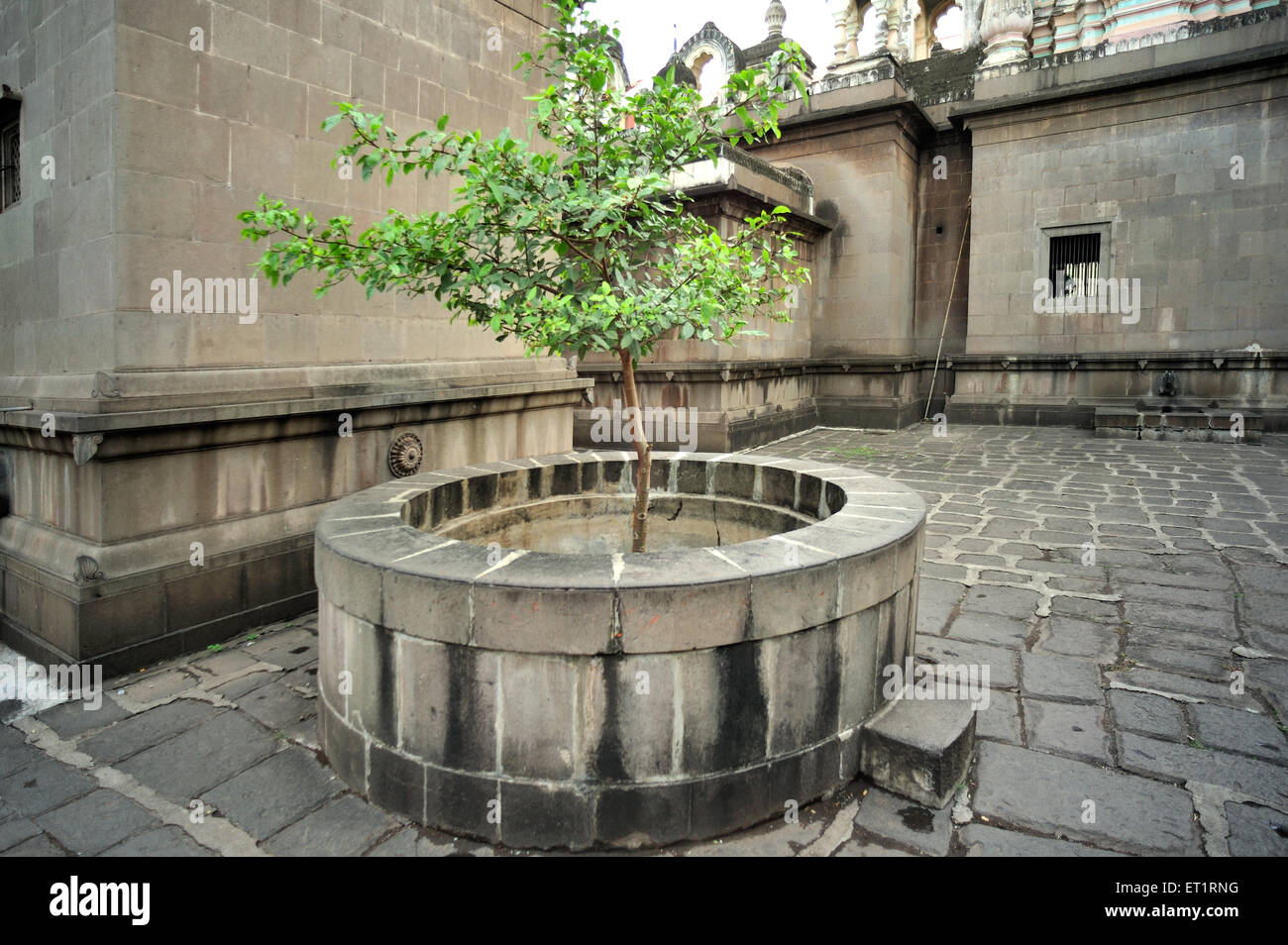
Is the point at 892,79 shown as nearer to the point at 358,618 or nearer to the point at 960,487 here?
the point at 960,487

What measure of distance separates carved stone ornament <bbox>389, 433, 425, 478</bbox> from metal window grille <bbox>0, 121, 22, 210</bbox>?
3.00m

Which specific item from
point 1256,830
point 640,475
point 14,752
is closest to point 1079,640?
point 1256,830

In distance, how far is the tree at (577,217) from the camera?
10.6ft

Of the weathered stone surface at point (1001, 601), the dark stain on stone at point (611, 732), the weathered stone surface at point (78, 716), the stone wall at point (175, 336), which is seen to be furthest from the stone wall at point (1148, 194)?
the weathered stone surface at point (78, 716)

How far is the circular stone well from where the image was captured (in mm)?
2766

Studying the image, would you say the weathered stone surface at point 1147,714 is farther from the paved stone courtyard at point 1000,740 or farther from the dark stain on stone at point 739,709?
the dark stain on stone at point 739,709

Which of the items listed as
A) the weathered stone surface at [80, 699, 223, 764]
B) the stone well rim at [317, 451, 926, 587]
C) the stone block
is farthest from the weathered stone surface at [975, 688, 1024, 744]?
the weathered stone surface at [80, 699, 223, 764]

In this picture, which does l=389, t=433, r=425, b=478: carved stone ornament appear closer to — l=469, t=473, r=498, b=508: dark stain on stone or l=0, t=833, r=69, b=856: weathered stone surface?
l=469, t=473, r=498, b=508: dark stain on stone

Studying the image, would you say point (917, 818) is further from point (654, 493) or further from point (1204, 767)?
point (654, 493)

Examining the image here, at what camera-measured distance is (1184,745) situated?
11.2 feet

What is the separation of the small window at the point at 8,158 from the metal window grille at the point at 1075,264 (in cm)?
1524

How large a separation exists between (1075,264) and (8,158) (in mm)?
15526

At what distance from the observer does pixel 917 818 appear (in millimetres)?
2979
